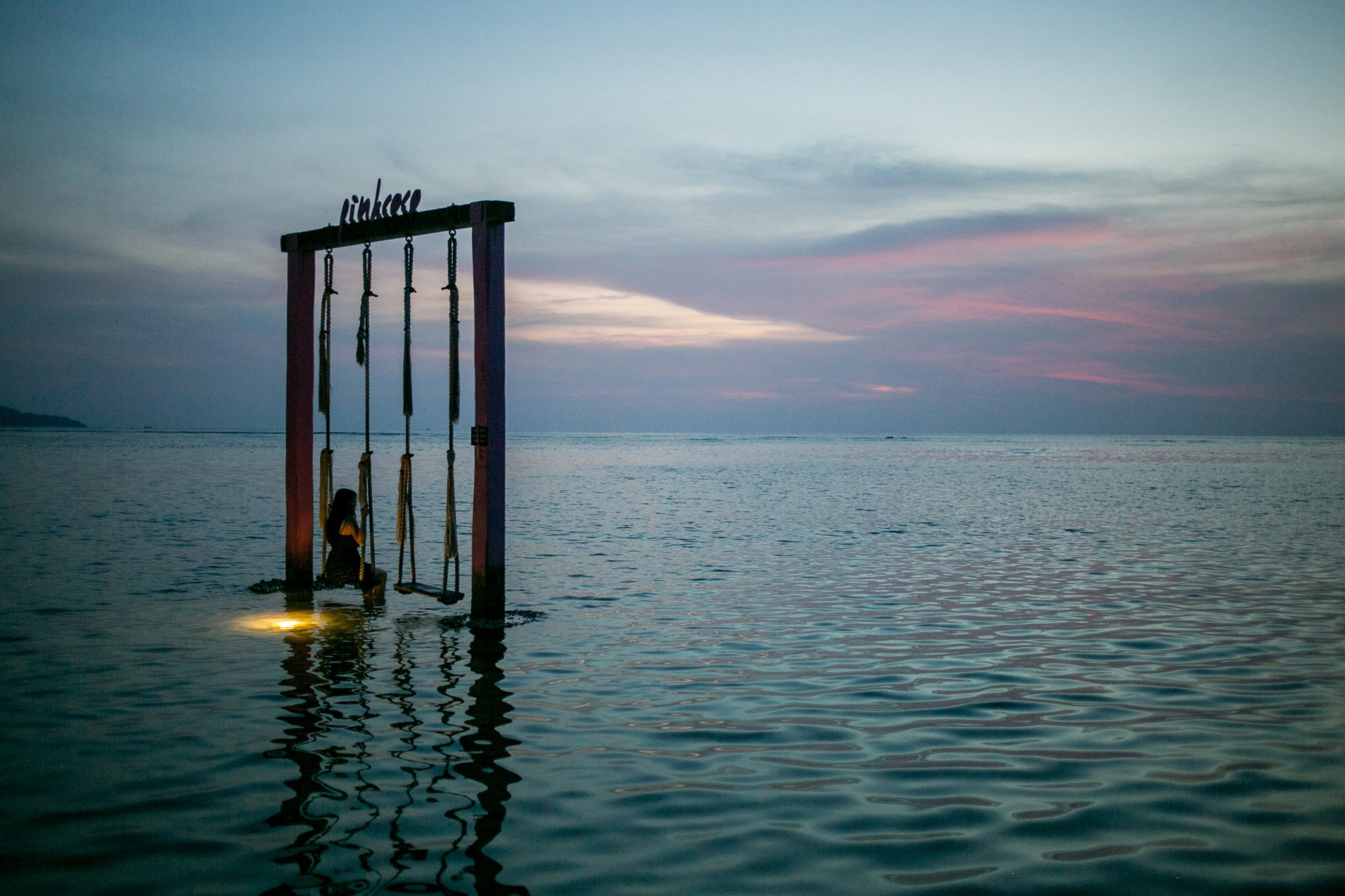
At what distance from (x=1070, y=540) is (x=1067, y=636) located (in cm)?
1065

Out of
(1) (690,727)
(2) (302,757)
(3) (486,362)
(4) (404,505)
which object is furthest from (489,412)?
(2) (302,757)

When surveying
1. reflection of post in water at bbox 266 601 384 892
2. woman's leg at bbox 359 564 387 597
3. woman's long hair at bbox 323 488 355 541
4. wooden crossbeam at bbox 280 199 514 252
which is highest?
wooden crossbeam at bbox 280 199 514 252

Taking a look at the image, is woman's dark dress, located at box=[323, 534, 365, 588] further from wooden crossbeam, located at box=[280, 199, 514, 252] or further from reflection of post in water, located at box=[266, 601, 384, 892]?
wooden crossbeam, located at box=[280, 199, 514, 252]

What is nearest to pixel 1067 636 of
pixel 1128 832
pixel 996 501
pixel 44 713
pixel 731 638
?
pixel 731 638

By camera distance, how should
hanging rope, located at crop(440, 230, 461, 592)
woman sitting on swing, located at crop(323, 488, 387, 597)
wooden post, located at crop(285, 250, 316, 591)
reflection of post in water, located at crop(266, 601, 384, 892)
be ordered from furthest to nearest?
wooden post, located at crop(285, 250, 316, 591) < woman sitting on swing, located at crop(323, 488, 387, 597) < hanging rope, located at crop(440, 230, 461, 592) < reflection of post in water, located at crop(266, 601, 384, 892)

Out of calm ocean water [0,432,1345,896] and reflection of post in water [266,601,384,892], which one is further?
reflection of post in water [266,601,384,892]

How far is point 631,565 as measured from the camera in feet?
54.4

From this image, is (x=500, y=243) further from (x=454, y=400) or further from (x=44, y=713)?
(x=44, y=713)

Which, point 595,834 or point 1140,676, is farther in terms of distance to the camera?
point 1140,676

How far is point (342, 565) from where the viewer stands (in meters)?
Result: 12.5

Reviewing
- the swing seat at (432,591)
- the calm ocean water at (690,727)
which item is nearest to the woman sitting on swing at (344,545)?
the calm ocean water at (690,727)

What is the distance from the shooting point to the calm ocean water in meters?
4.61

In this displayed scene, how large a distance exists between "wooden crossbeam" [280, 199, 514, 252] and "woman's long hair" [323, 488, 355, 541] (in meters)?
3.38

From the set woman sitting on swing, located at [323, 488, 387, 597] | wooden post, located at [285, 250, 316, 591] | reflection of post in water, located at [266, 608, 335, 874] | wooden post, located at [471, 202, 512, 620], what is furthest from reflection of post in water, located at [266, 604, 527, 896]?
wooden post, located at [285, 250, 316, 591]
